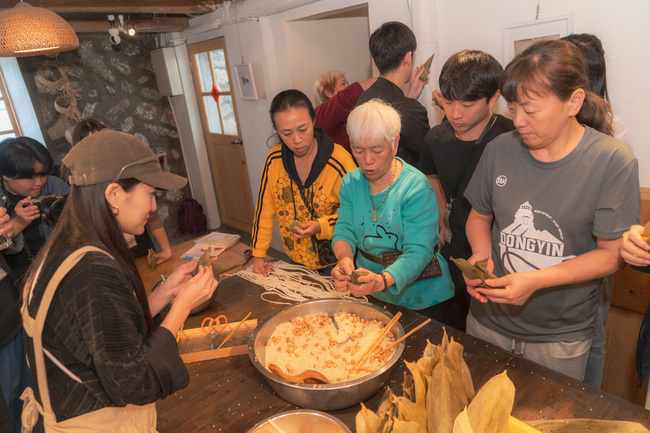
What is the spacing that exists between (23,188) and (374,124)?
2097mm

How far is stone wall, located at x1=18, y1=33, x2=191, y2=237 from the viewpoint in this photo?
15.5 feet

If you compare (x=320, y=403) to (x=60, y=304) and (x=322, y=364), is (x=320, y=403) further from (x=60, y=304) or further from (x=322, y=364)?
(x=60, y=304)

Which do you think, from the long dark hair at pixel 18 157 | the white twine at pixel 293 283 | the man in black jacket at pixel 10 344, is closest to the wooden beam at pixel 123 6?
the long dark hair at pixel 18 157

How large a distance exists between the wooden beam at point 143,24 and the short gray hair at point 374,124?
4.15 meters

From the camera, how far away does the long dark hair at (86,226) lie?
1.02m

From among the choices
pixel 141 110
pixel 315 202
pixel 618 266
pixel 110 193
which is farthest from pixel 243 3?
pixel 618 266

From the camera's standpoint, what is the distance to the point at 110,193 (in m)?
1.05

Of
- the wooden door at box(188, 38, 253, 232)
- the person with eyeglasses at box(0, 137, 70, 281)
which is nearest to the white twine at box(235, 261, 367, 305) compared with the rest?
the person with eyeglasses at box(0, 137, 70, 281)

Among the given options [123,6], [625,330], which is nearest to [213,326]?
[625,330]

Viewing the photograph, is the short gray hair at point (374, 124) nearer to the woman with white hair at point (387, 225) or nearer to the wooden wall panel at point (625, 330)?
the woman with white hair at point (387, 225)

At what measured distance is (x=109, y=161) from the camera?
104 centimetres

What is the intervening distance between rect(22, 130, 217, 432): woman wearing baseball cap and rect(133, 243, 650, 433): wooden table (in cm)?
12

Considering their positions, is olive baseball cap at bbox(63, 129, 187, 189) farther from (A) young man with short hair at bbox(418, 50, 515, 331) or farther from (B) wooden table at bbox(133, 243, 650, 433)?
(A) young man with short hair at bbox(418, 50, 515, 331)

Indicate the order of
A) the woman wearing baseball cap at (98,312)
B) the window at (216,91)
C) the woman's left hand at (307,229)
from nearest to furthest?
the woman wearing baseball cap at (98,312)
the woman's left hand at (307,229)
the window at (216,91)
